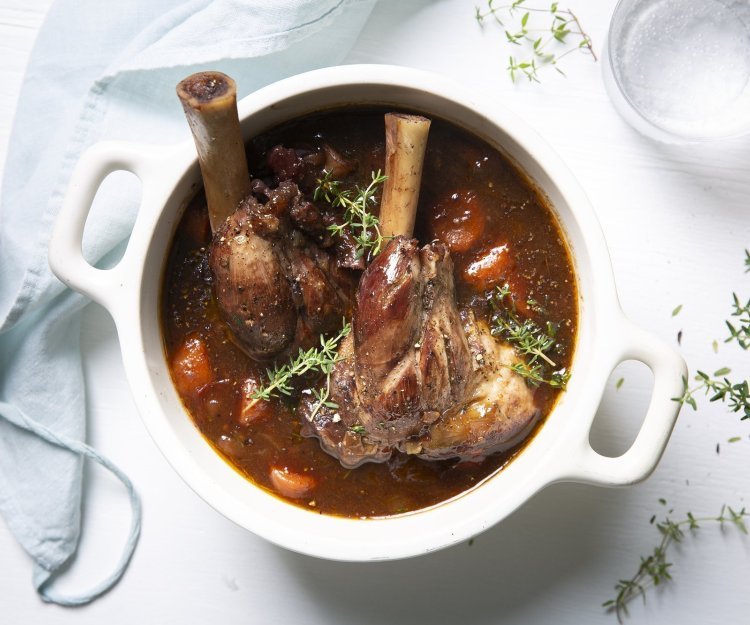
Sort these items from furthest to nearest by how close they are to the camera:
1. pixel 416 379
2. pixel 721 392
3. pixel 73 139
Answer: pixel 73 139 → pixel 721 392 → pixel 416 379

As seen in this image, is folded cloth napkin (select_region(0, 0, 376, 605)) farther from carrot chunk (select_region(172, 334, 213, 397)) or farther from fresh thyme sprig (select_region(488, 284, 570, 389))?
fresh thyme sprig (select_region(488, 284, 570, 389))

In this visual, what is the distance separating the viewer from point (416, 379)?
181cm

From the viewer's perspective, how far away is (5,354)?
2316 millimetres

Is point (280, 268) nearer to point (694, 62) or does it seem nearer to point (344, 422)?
point (344, 422)

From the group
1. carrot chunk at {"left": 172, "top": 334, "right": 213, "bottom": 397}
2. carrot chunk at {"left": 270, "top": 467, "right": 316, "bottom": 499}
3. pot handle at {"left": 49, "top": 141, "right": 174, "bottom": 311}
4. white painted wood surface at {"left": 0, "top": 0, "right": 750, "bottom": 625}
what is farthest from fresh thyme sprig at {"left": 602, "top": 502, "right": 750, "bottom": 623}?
pot handle at {"left": 49, "top": 141, "right": 174, "bottom": 311}

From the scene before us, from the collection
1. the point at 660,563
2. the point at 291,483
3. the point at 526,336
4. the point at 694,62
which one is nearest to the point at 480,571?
the point at 660,563

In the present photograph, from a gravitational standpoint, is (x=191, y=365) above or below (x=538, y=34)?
below

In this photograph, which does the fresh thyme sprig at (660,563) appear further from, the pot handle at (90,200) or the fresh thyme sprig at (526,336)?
the pot handle at (90,200)

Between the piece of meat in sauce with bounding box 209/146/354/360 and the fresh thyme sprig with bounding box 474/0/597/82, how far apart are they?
707 mm

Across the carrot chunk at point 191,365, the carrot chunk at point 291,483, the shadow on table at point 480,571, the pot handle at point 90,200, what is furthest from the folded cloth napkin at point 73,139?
the shadow on table at point 480,571

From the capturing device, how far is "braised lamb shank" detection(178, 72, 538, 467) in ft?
5.89

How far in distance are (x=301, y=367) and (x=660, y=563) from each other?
1238 millimetres

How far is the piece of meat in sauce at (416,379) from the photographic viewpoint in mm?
1799

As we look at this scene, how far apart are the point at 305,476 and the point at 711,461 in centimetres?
120
